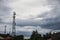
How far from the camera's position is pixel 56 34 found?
73.1m

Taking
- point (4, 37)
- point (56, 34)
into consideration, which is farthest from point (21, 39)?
point (56, 34)

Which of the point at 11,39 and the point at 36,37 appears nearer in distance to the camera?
the point at 11,39

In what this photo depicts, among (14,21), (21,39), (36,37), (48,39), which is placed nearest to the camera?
(14,21)

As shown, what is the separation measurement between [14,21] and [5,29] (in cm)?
1521

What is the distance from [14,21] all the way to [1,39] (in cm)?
1008

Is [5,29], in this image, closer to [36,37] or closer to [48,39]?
[36,37]

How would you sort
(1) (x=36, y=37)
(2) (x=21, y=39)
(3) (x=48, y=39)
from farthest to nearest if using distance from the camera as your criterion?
(2) (x=21, y=39) < (1) (x=36, y=37) < (3) (x=48, y=39)

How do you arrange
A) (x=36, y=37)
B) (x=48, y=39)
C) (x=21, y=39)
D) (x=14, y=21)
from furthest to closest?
(x=21, y=39) → (x=36, y=37) → (x=48, y=39) → (x=14, y=21)

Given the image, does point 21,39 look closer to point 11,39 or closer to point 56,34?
point 11,39

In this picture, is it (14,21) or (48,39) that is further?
(48,39)

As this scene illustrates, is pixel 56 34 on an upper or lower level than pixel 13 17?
lower

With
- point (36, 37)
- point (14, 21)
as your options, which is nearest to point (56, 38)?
point (36, 37)

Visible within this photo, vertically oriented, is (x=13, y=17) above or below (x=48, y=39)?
above

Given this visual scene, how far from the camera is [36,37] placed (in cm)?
7850
